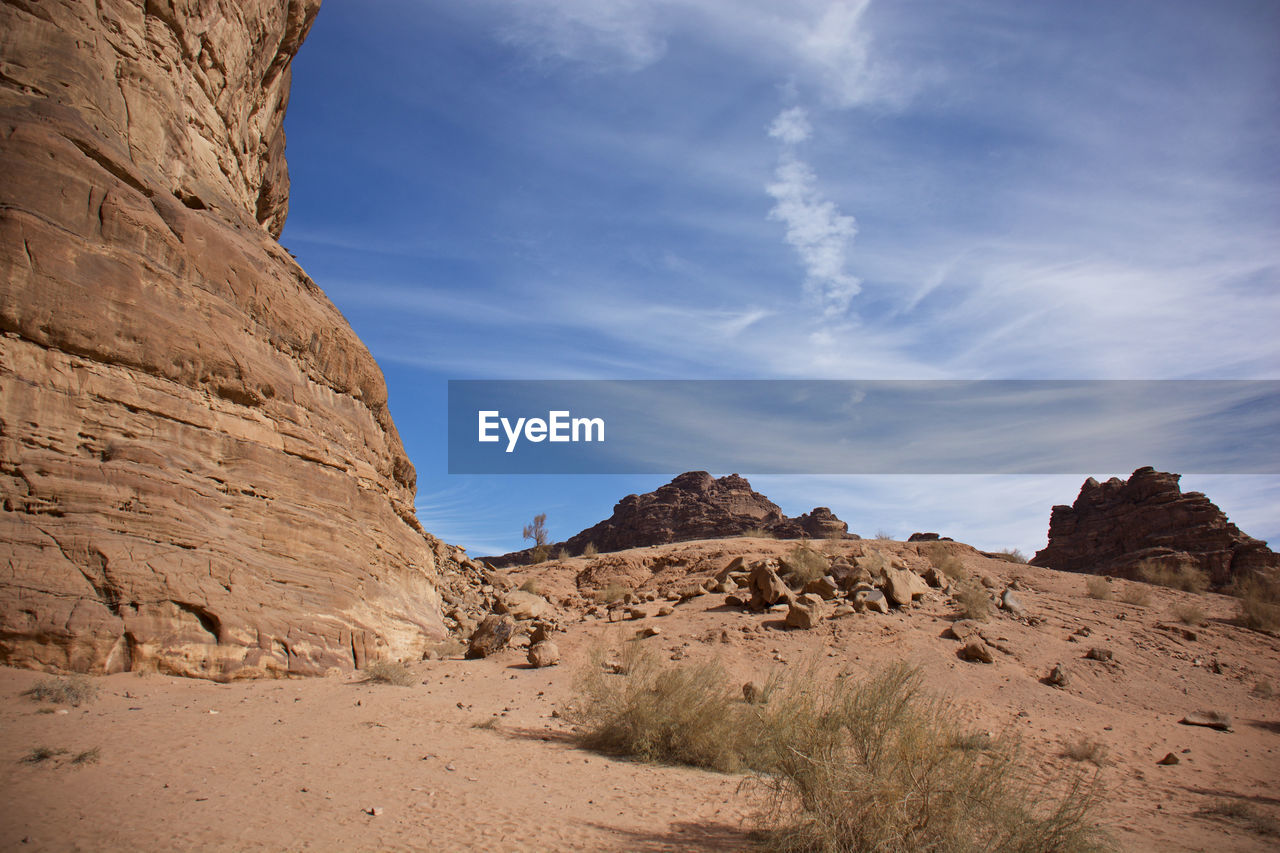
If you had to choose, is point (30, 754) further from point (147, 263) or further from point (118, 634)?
point (147, 263)

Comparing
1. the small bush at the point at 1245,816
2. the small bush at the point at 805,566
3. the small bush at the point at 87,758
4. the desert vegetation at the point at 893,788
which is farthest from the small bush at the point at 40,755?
the small bush at the point at 805,566

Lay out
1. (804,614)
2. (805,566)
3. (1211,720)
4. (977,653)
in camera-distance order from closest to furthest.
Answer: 1. (1211,720)
2. (977,653)
3. (804,614)
4. (805,566)

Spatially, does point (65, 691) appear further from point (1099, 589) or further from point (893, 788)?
point (1099, 589)

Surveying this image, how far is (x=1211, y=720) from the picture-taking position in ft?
37.4

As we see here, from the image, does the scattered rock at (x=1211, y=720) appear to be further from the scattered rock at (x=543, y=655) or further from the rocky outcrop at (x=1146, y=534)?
the rocky outcrop at (x=1146, y=534)

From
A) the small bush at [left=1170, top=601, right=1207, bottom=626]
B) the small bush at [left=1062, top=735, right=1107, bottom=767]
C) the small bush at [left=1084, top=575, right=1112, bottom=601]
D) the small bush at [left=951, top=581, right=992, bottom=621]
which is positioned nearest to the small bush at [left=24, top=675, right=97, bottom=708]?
the small bush at [left=1062, top=735, right=1107, bottom=767]

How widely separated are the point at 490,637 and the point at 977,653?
1021cm

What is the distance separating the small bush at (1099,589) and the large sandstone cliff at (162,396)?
20.0 m

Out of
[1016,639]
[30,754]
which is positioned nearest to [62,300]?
[30,754]

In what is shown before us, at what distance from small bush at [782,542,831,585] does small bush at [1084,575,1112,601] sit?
8689 mm

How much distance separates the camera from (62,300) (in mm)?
8383

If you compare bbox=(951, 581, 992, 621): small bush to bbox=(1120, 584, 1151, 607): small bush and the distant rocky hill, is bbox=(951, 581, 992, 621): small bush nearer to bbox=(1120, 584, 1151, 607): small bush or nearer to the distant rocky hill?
bbox=(1120, 584, 1151, 607): small bush

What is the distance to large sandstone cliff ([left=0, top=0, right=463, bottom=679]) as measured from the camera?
7.89 metres

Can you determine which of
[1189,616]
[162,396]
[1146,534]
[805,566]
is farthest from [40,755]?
[1146,534]
